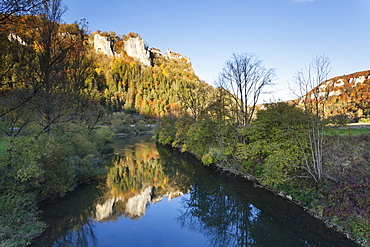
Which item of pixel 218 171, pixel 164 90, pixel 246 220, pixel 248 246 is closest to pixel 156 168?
pixel 218 171

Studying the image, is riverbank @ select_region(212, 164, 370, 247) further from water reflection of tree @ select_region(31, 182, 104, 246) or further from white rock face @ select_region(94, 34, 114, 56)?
white rock face @ select_region(94, 34, 114, 56)

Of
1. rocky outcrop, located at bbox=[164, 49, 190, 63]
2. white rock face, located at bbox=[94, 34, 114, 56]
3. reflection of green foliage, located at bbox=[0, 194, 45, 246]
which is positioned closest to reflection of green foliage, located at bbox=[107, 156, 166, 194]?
reflection of green foliage, located at bbox=[0, 194, 45, 246]

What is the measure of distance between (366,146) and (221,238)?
29.4 ft

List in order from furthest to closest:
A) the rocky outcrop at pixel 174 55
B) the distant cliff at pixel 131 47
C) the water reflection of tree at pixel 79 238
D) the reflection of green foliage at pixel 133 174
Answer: the rocky outcrop at pixel 174 55 → the distant cliff at pixel 131 47 → the reflection of green foliage at pixel 133 174 → the water reflection of tree at pixel 79 238

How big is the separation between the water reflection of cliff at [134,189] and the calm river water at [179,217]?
5cm

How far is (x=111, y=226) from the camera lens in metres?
9.15

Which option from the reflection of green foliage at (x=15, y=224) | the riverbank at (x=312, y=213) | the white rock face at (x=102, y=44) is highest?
the white rock face at (x=102, y=44)

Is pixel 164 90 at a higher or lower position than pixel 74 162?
higher

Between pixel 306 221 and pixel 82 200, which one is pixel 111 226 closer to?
pixel 82 200

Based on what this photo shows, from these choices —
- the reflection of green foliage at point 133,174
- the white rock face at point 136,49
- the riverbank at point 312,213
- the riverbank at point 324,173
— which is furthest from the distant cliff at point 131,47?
the riverbank at point 312,213

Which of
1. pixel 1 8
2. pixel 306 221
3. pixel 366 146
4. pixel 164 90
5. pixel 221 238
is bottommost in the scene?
pixel 221 238

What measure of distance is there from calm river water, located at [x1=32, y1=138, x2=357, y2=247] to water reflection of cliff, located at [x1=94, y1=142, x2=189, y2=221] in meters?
0.05

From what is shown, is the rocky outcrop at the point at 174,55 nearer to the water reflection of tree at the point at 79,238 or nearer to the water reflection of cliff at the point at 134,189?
the water reflection of cliff at the point at 134,189

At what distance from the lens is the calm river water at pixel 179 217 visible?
787 centimetres
